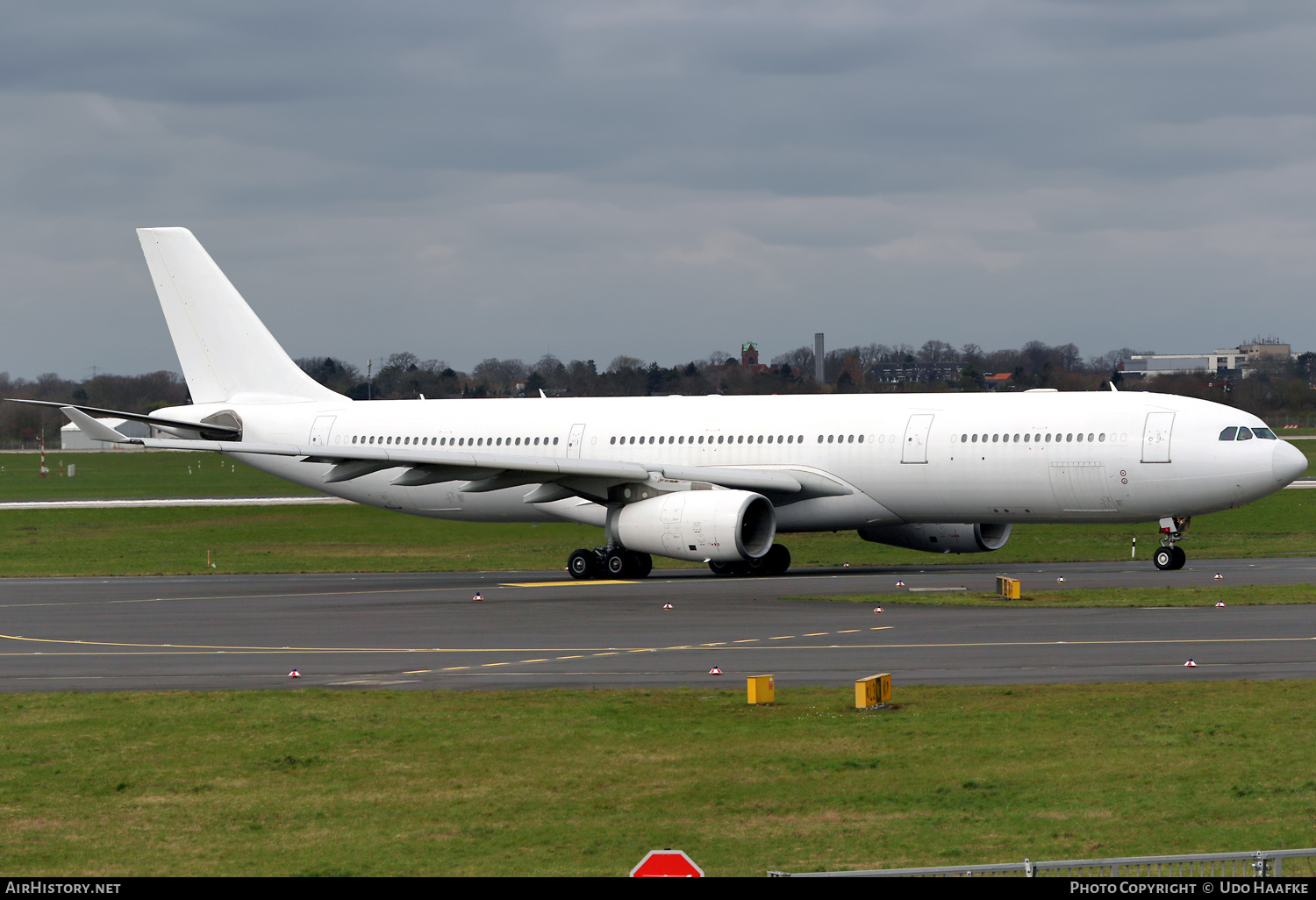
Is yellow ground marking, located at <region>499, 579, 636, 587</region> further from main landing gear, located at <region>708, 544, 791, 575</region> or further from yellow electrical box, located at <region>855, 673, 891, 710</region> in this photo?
yellow electrical box, located at <region>855, 673, 891, 710</region>

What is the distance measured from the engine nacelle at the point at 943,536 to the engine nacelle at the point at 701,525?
4.01 meters

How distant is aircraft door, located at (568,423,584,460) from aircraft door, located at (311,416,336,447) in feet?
26.0

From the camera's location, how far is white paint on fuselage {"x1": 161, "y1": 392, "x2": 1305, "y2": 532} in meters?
35.0

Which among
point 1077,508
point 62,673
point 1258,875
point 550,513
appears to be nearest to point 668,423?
point 550,513

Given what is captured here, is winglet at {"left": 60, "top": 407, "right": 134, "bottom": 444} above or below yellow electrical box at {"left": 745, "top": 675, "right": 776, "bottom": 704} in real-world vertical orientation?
above

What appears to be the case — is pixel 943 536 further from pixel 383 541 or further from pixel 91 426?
pixel 383 541

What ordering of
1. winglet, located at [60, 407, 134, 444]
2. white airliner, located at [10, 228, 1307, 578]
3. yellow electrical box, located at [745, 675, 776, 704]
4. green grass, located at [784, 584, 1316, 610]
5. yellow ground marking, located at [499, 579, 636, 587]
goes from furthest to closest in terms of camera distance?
yellow ground marking, located at [499, 579, 636, 587] → white airliner, located at [10, 228, 1307, 578] → winglet, located at [60, 407, 134, 444] → green grass, located at [784, 584, 1316, 610] → yellow electrical box, located at [745, 675, 776, 704]

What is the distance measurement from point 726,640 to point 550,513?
1773 cm

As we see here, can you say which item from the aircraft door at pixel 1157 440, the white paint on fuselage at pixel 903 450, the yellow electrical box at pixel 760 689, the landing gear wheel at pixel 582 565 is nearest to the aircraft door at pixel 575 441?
the white paint on fuselage at pixel 903 450

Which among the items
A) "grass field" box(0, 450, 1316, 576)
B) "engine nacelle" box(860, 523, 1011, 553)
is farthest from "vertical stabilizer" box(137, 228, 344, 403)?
"engine nacelle" box(860, 523, 1011, 553)

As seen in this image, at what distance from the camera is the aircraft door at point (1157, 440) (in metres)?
34.9

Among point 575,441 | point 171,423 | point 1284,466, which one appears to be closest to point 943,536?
point 1284,466

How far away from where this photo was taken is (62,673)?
71.2 feet

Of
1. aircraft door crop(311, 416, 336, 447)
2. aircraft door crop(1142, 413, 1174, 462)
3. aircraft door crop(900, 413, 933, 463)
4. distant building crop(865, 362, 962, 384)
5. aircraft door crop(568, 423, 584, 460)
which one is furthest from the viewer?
distant building crop(865, 362, 962, 384)
